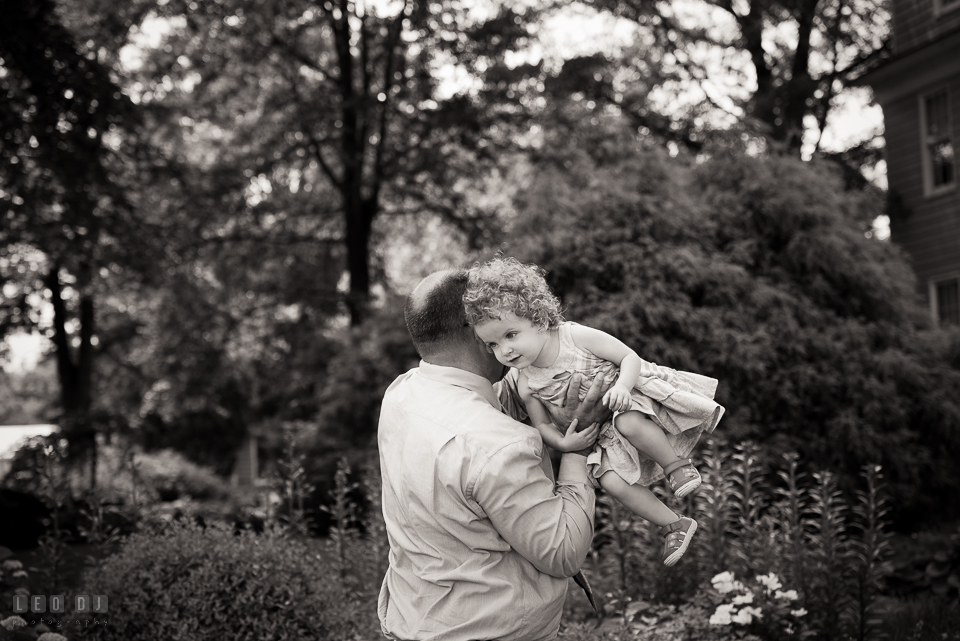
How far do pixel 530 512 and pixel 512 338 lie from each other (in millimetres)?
533

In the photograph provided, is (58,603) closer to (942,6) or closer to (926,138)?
(926,138)

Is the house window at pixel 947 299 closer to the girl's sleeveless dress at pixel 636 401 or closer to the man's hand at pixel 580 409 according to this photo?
the girl's sleeveless dress at pixel 636 401

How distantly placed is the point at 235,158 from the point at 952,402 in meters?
13.5

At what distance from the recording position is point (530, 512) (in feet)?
7.43

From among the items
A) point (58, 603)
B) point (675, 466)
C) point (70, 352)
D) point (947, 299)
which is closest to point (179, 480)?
point (70, 352)

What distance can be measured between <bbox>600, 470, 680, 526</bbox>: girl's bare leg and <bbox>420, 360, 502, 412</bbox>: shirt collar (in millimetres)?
448

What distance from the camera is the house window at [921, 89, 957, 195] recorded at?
584 inches

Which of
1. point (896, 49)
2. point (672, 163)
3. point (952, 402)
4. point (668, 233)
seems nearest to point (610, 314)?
point (668, 233)

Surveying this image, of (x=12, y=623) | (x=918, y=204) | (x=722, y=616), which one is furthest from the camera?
(x=918, y=204)

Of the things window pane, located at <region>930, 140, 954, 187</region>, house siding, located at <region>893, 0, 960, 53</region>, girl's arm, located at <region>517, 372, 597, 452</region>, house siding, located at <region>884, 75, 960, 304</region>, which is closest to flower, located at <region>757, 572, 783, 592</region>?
girl's arm, located at <region>517, 372, 597, 452</region>

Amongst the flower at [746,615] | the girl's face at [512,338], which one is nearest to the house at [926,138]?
the flower at [746,615]

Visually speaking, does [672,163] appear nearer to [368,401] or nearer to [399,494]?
[368,401]

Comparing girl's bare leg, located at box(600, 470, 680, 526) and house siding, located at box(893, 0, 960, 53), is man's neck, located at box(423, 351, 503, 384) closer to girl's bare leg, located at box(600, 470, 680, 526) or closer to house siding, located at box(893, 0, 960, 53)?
girl's bare leg, located at box(600, 470, 680, 526)

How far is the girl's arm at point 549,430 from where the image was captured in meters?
2.55
